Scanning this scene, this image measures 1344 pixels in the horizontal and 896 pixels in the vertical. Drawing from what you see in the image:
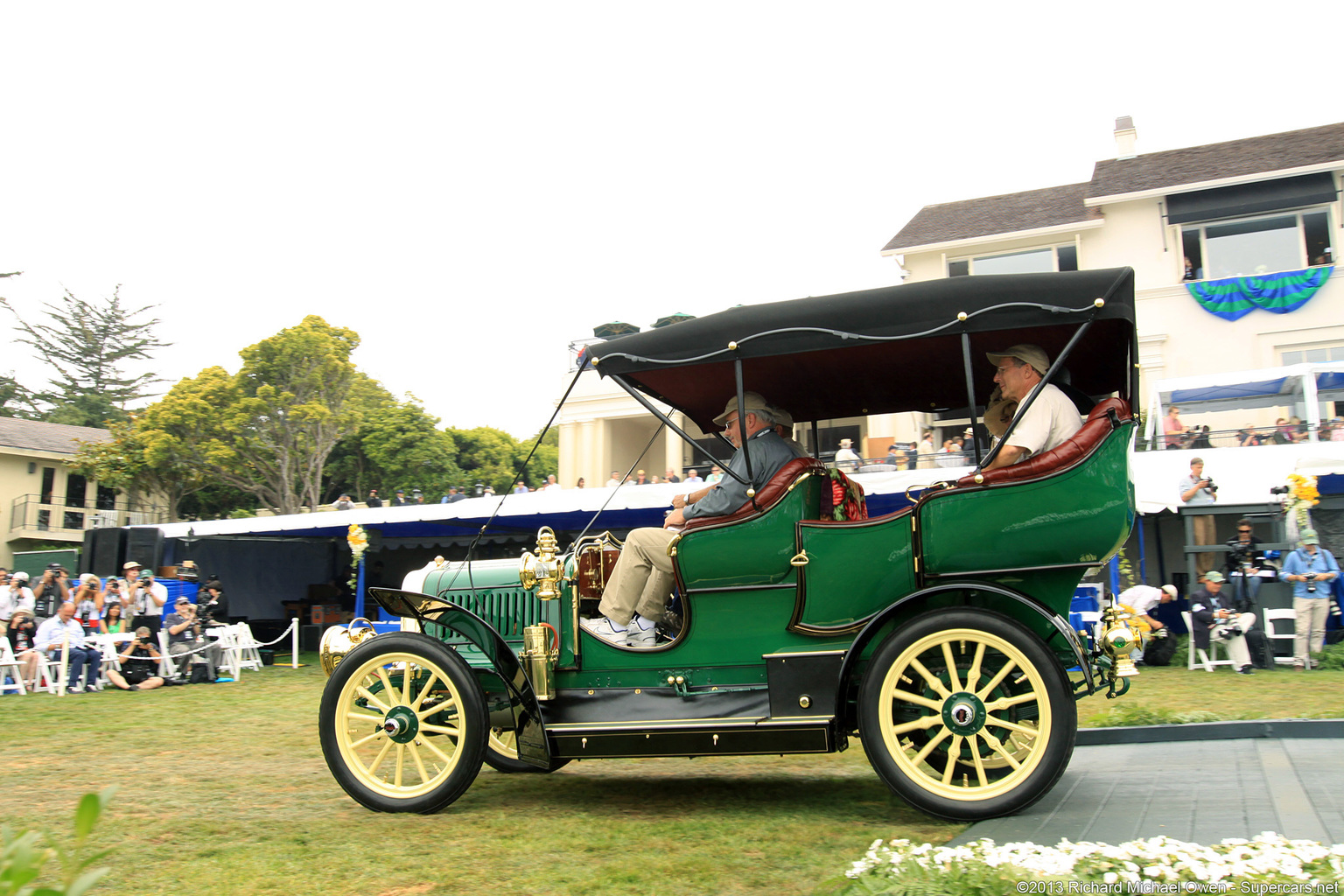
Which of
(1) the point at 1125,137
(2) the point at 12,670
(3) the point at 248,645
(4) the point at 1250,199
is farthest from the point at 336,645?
(1) the point at 1125,137

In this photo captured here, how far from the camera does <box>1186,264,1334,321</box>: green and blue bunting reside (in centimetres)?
2061

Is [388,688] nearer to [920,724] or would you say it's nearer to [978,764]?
[920,724]

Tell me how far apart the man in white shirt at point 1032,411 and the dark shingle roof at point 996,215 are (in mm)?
20304

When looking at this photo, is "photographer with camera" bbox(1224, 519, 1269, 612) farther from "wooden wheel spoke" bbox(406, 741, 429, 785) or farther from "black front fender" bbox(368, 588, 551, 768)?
"wooden wheel spoke" bbox(406, 741, 429, 785)

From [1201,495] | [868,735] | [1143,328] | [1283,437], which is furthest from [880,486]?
[1143,328]

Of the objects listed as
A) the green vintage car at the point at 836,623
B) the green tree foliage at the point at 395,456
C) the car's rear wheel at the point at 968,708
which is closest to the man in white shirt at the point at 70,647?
the green vintage car at the point at 836,623

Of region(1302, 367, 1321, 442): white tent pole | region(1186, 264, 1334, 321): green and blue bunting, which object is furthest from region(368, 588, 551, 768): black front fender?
region(1186, 264, 1334, 321): green and blue bunting

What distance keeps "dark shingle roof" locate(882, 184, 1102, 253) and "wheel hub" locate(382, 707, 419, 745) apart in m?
21.5

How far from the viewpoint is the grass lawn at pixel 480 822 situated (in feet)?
10.9

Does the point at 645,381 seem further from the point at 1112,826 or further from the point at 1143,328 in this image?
the point at 1143,328

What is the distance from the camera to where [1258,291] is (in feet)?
69.1

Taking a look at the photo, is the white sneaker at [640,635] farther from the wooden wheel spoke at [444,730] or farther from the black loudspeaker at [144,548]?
the black loudspeaker at [144,548]

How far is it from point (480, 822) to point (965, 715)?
218cm

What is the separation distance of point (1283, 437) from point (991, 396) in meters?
11.4
